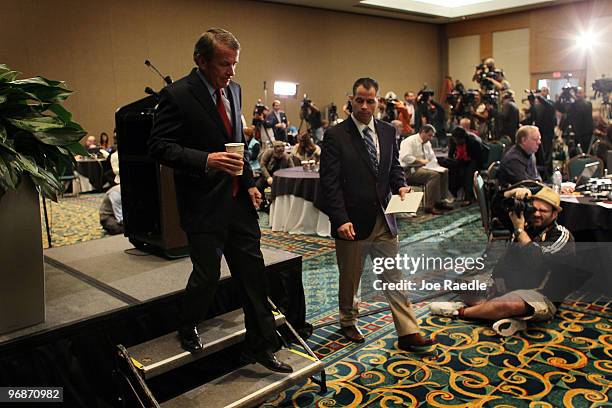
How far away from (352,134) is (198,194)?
125 cm

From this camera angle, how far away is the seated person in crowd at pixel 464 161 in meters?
7.94

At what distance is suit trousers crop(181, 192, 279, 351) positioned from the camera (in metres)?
2.24

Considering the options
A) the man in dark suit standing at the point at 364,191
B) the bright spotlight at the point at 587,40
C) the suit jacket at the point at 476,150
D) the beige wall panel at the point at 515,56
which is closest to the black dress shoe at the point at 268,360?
the man in dark suit standing at the point at 364,191

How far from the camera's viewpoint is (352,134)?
3.15 m

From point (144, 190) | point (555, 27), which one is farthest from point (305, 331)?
point (555, 27)

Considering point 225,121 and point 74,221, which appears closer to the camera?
point 225,121

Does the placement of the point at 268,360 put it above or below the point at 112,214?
below

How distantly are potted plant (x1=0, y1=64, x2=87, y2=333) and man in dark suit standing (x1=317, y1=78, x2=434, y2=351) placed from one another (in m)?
1.41

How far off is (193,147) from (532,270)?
251cm

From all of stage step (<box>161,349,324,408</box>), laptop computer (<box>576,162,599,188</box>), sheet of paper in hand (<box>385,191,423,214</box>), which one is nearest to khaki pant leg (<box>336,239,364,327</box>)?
sheet of paper in hand (<box>385,191,423,214</box>)

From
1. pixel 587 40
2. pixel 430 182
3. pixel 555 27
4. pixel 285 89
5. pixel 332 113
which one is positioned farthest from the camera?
pixel 555 27

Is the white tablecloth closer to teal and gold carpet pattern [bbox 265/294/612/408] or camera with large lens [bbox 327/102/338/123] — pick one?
teal and gold carpet pattern [bbox 265/294/612/408]

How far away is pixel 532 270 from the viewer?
3.61 metres

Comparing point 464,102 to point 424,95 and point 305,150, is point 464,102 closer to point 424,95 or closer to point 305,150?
point 424,95
